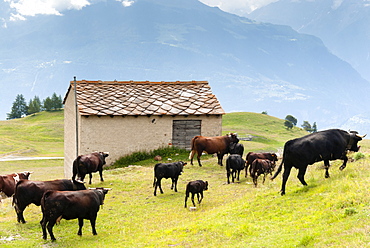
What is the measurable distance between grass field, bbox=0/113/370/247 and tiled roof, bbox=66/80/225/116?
10.8 meters

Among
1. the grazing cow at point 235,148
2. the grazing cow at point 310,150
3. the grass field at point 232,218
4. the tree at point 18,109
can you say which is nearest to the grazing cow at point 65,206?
the grass field at point 232,218

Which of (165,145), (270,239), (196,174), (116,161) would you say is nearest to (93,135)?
(116,161)

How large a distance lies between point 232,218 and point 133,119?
17584 mm

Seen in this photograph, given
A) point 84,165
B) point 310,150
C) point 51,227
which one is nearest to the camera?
point 51,227

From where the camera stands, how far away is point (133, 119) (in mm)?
28406

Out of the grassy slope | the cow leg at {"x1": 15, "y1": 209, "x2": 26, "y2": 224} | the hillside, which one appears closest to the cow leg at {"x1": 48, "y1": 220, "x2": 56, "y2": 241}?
the cow leg at {"x1": 15, "y1": 209, "x2": 26, "y2": 224}

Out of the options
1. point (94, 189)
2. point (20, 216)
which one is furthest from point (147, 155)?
point (94, 189)

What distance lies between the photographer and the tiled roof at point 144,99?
28.3m

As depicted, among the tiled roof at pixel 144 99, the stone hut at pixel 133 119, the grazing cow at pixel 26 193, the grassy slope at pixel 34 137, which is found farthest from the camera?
the grassy slope at pixel 34 137

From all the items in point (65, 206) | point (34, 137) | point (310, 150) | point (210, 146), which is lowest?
point (34, 137)

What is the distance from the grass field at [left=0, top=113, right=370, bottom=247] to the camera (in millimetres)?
9195

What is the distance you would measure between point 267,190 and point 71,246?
6.86 metres

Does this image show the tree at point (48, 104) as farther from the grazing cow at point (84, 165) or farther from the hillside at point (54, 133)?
the grazing cow at point (84, 165)

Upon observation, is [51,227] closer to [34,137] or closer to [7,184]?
[7,184]
